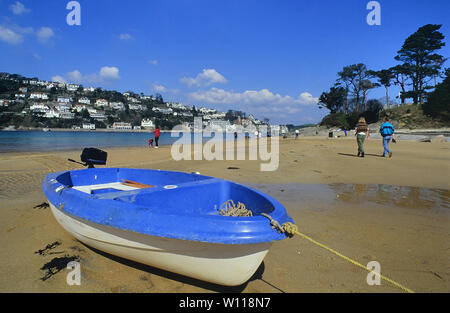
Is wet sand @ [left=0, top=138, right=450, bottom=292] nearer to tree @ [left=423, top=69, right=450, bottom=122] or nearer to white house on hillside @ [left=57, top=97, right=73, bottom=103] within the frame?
tree @ [left=423, top=69, right=450, bottom=122]

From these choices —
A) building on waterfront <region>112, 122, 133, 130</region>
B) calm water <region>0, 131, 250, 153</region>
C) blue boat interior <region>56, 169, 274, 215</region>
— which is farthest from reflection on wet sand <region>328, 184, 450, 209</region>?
building on waterfront <region>112, 122, 133, 130</region>

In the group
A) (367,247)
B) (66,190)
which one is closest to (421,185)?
(367,247)

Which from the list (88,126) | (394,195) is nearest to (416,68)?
(394,195)

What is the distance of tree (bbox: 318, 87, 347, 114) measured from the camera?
2073 inches

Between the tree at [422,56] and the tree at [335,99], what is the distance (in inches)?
503

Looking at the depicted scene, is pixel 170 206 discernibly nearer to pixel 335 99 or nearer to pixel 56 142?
pixel 56 142

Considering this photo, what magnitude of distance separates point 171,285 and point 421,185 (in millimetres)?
7383

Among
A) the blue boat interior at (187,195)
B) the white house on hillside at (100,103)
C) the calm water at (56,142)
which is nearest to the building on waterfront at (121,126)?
the white house on hillside at (100,103)

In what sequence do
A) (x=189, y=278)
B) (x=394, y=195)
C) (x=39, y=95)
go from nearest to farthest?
(x=189, y=278) → (x=394, y=195) → (x=39, y=95)

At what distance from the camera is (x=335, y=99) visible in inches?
2117

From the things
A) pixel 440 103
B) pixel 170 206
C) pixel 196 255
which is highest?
pixel 440 103

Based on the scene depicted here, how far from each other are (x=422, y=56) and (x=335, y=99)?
646 inches

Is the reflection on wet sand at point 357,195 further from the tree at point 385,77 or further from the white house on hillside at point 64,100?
the white house on hillside at point 64,100

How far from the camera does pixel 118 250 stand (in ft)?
8.57
